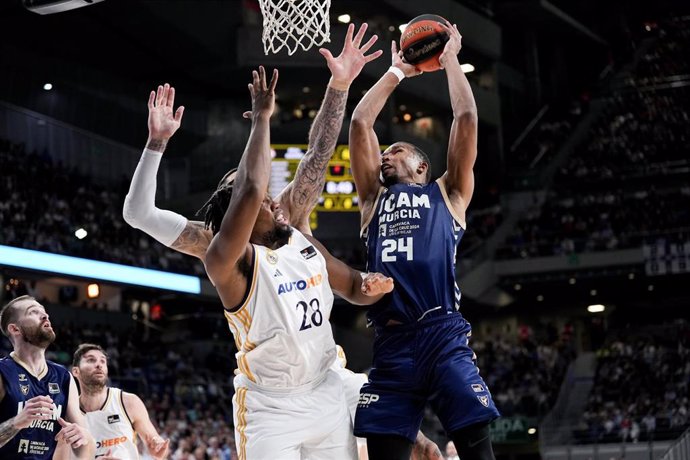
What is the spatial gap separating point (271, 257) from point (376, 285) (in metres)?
0.55

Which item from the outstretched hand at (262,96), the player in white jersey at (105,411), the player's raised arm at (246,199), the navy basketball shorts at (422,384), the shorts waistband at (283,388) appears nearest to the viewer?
the player's raised arm at (246,199)

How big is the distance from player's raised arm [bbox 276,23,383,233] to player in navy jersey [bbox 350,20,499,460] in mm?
156

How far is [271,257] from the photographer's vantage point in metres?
5.16

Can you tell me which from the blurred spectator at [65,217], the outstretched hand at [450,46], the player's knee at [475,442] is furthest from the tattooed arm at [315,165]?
the blurred spectator at [65,217]

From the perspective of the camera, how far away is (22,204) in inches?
939

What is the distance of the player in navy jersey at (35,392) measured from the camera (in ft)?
22.1

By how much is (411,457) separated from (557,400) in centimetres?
2199

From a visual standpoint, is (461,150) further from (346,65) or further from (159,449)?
(159,449)

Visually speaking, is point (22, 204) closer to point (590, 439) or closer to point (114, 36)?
point (114, 36)

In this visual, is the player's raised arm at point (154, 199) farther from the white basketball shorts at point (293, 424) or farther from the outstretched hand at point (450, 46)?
the outstretched hand at point (450, 46)

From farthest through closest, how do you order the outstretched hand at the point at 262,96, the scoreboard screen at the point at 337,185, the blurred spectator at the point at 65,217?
1. the scoreboard screen at the point at 337,185
2. the blurred spectator at the point at 65,217
3. the outstretched hand at the point at 262,96

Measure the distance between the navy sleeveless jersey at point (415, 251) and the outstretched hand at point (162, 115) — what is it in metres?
1.23

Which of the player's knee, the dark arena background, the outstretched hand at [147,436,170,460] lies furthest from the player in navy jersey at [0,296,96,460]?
the dark arena background

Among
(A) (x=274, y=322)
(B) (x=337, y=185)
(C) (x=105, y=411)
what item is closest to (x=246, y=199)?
(A) (x=274, y=322)
